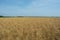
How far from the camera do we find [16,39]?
518cm

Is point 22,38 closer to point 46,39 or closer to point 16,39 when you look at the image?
point 16,39

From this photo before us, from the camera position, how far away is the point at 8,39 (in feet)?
16.9

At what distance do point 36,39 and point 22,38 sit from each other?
0.56m

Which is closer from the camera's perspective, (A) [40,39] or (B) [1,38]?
(A) [40,39]

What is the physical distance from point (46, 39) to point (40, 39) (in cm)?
24

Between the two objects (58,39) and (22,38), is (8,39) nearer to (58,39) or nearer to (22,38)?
(22,38)

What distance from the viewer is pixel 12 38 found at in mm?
5324

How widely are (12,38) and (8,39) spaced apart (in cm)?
21

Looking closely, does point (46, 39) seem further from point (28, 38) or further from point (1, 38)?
point (1, 38)

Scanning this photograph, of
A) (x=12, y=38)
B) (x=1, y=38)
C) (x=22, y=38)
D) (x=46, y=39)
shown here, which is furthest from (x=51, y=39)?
(x=1, y=38)

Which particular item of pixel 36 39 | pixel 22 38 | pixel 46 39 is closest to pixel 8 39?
pixel 22 38

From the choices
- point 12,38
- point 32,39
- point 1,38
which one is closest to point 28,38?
point 32,39

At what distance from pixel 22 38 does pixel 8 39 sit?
1.77ft

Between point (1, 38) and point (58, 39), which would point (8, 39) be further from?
point (58, 39)
